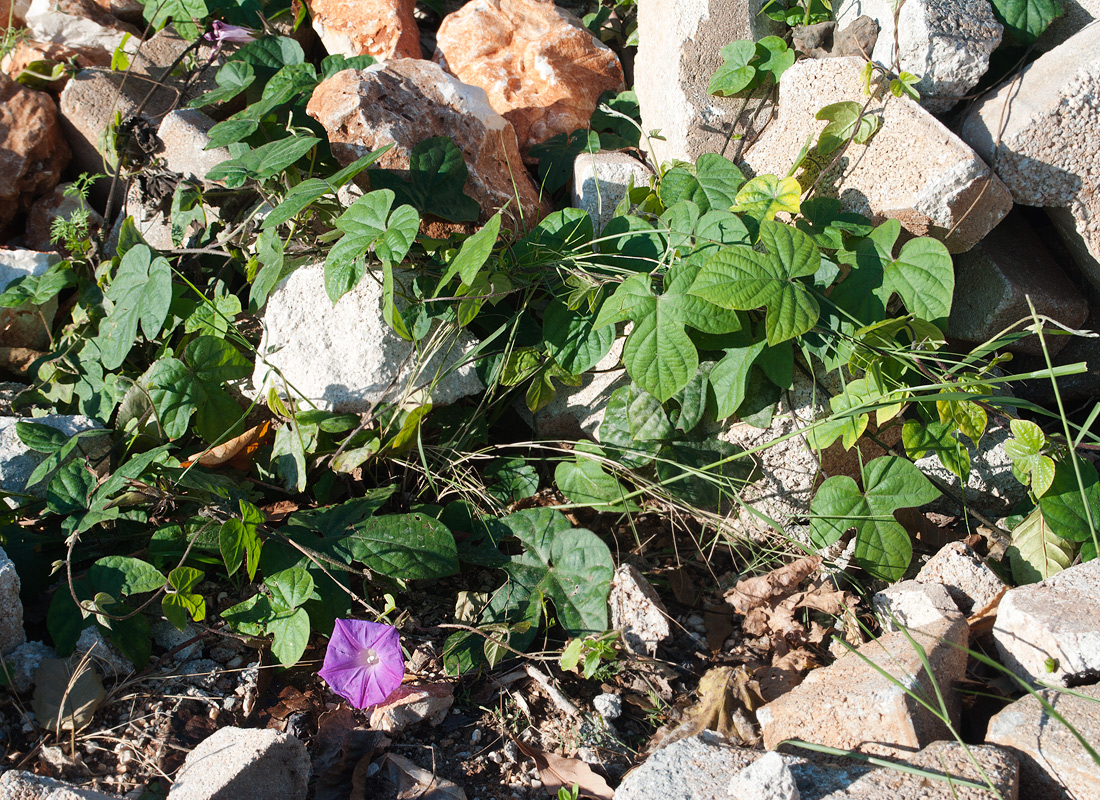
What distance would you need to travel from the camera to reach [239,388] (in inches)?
81.4

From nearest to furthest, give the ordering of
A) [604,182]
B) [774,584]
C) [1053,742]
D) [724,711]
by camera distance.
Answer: [1053,742]
[724,711]
[774,584]
[604,182]

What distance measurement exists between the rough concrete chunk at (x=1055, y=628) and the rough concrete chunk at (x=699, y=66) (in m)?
1.38

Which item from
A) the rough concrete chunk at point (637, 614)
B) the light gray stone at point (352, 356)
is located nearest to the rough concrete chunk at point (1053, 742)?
the rough concrete chunk at point (637, 614)

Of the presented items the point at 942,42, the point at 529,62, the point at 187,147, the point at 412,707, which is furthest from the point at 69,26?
the point at 942,42

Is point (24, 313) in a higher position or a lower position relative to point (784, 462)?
lower

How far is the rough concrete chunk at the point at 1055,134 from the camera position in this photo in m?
1.80

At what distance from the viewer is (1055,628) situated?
4.53ft

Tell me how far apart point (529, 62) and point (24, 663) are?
2.21m

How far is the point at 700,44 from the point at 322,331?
1315mm

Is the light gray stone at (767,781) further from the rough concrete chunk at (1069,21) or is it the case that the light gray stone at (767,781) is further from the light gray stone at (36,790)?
the rough concrete chunk at (1069,21)

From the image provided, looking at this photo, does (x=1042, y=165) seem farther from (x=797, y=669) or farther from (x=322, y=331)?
(x=322, y=331)

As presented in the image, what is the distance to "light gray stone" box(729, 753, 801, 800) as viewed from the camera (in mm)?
1126

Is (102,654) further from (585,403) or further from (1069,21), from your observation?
(1069,21)

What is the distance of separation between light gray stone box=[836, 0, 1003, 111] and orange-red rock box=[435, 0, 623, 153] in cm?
99
